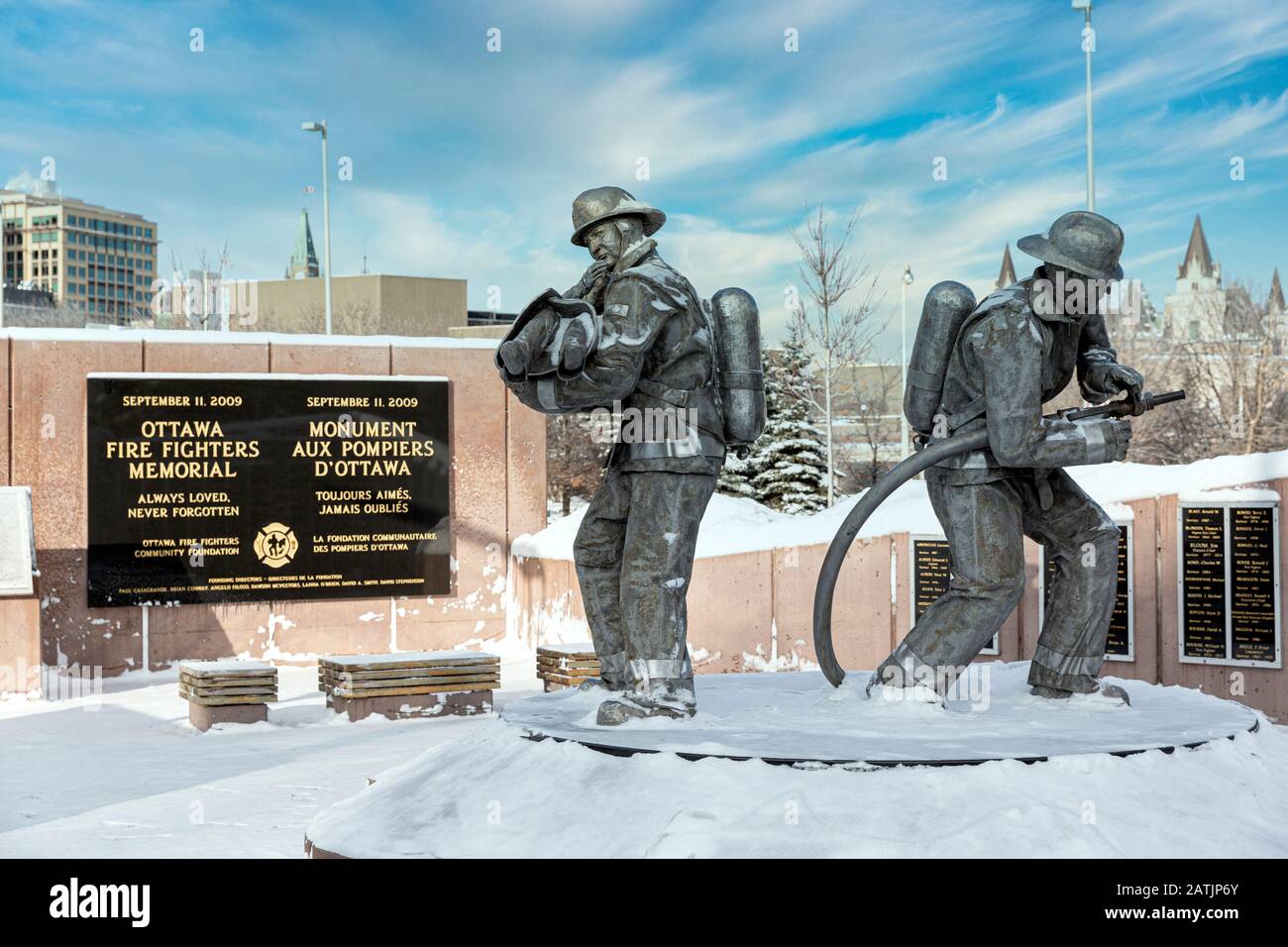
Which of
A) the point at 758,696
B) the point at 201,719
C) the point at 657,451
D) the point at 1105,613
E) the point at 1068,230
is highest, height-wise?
the point at 1068,230

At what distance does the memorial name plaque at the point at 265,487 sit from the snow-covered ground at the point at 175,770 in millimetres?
1225

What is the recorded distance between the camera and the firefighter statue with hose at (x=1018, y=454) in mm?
5461

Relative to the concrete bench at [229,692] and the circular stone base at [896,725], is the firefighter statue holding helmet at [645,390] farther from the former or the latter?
the concrete bench at [229,692]

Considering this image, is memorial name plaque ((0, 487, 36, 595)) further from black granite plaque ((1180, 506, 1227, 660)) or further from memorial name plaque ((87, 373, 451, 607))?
black granite plaque ((1180, 506, 1227, 660))

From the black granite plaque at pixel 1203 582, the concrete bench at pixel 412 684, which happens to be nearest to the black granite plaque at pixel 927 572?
the black granite plaque at pixel 1203 582

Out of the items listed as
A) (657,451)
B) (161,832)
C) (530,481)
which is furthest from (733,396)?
(530,481)

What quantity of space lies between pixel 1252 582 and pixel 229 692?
7280mm

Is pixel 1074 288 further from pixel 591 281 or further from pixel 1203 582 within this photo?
pixel 1203 582

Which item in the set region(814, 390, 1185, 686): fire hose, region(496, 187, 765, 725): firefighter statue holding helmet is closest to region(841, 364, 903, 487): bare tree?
region(814, 390, 1185, 686): fire hose

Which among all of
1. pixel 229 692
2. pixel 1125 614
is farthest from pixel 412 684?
pixel 1125 614

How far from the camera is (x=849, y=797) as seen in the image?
Answer: 4477 mm
